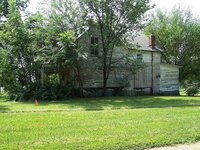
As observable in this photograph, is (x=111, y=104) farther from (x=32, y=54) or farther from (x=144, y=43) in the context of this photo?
(x=144, y=43)

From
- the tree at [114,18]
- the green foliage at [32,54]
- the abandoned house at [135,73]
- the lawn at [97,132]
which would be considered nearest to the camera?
the lawn at [97,132]

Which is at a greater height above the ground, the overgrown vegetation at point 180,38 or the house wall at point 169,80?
the overgrown vegetation at point 180,38

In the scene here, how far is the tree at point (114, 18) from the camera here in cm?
2675

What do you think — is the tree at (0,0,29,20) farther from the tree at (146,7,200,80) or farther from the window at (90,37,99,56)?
the tree at (146,7,200,80)

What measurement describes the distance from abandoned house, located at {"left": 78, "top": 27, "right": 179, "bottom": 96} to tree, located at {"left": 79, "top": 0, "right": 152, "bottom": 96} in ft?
3.40

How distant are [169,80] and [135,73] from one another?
20.8 ft

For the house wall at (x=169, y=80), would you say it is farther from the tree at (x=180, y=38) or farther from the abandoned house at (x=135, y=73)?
the tree at (x=180, y=38)

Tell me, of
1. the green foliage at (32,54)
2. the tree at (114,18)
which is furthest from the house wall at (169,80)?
the green foliage at (32,54)

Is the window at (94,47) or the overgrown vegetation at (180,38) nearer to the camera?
the window at (94,47)

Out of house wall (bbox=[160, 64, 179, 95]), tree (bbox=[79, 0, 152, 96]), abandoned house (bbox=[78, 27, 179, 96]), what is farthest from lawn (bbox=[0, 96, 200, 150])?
house wall (bbox=[160, 64, 179, 95])

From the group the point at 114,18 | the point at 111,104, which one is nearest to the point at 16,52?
the point at 114,18

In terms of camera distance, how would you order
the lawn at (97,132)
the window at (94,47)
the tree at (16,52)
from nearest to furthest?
the lawn at (97,132) → the tree at (16,52) → the window at (94,47)

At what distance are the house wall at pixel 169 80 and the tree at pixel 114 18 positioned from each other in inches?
320

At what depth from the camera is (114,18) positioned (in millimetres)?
27531
